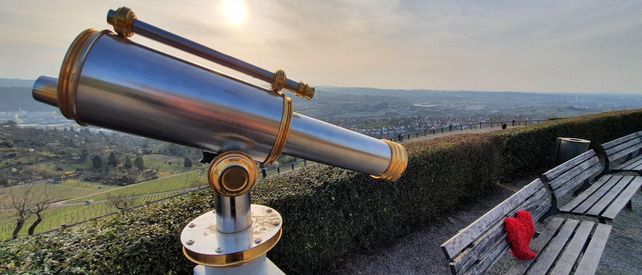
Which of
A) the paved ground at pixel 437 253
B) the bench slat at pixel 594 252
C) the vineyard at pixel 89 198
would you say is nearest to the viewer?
the bench slat at pixel 594 252

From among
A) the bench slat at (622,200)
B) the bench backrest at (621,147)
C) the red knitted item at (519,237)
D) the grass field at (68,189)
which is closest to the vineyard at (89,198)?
the grass field at (68,189)

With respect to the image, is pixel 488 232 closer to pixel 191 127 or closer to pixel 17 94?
pixel 191 127

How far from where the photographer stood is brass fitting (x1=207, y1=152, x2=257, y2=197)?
1.09m

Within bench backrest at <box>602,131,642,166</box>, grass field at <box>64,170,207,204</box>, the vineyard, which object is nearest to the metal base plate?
the vineyard

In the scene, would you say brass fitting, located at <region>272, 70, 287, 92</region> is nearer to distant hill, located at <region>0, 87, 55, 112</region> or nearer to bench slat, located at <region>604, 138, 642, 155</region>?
bench slat, located at <region>604, 138, 642, 155</region>

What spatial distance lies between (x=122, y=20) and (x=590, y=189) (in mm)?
6436

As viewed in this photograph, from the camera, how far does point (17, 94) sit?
61.9ft

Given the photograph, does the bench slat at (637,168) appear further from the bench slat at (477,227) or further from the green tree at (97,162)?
the green tree at (97,162)

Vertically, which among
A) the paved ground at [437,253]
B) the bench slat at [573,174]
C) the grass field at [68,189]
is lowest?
the grass field at [68,189]

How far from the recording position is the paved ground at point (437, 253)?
3.79 m

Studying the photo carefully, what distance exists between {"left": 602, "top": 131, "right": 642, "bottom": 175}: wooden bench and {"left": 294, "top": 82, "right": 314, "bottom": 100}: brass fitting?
23.9ft

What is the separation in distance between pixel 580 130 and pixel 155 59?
10.9 m

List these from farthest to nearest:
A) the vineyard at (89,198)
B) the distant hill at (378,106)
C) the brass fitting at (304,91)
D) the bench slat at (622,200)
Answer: the distant hill at (378,106)
the vineyard at (89,198)
the bench slat at (622,200)
the brass fitting at (304,91)

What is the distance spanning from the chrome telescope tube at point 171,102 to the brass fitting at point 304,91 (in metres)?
0.18
